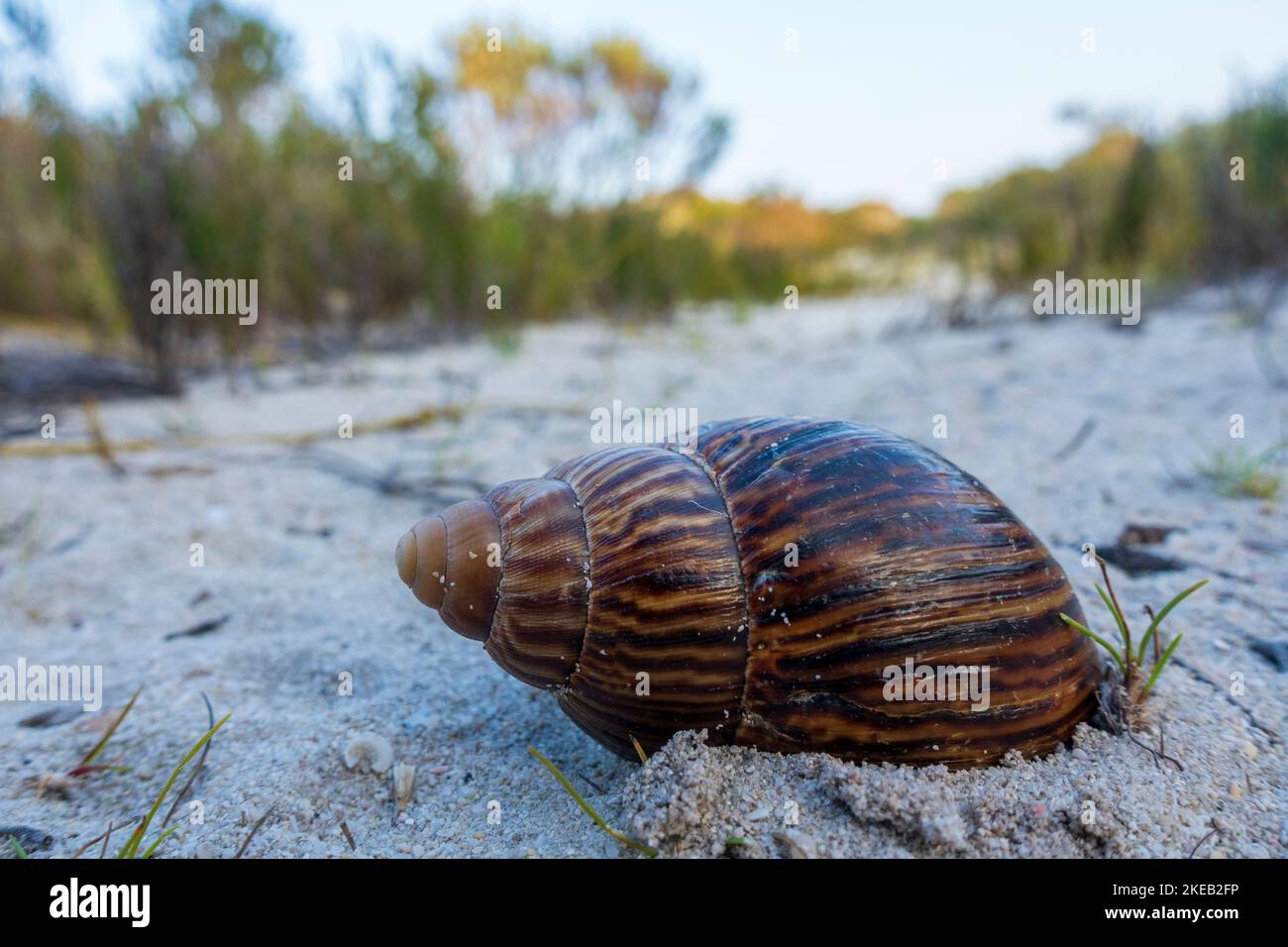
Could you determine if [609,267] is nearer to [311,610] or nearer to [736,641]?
[311,610]

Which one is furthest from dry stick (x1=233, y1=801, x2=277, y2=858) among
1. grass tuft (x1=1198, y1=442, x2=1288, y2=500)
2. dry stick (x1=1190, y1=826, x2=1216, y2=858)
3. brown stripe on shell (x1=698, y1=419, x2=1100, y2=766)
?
grass tuft (x1=1198, y1=442, x2=1288, y2=500)

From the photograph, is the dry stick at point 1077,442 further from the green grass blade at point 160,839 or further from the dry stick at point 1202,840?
the green grass blade at point 160,839

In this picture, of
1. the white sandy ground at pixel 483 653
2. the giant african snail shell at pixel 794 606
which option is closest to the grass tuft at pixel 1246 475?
the white sandy ground at pixel 483 653

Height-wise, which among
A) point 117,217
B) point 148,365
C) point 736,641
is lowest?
point 736,641

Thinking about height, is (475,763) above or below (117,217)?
below

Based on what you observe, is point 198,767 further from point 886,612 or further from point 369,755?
point 886,612

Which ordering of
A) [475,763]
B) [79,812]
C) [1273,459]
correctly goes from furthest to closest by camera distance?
[1273,459] → [475,763] → [79,812]

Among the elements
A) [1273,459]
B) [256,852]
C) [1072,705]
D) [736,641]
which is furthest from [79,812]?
[1273,459]
